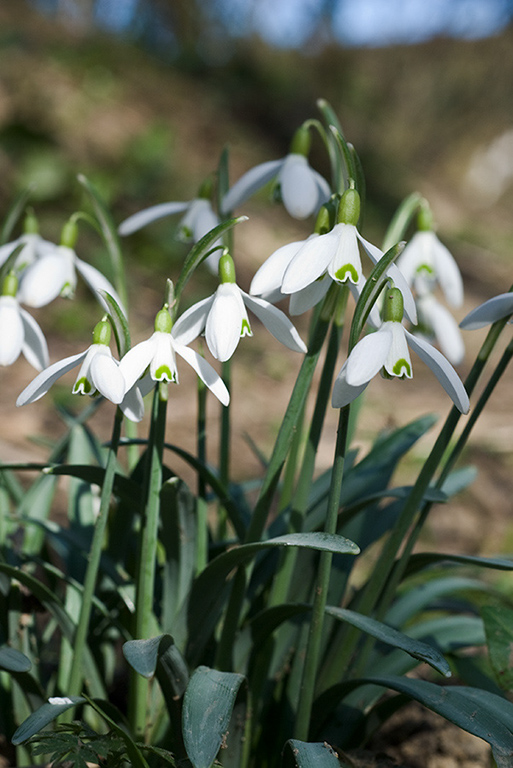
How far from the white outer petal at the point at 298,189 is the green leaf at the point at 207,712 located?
60 centimetres

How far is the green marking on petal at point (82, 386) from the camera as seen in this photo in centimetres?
72

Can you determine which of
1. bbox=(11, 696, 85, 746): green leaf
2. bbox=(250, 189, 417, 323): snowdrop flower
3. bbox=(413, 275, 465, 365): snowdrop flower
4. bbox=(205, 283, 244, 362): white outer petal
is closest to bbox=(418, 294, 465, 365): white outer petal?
bbox=(413, 275, 465, 365): snowdrop flower

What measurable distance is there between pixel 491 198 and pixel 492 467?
26.9 feet

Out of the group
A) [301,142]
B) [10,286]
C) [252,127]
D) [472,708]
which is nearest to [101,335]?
[10,286]

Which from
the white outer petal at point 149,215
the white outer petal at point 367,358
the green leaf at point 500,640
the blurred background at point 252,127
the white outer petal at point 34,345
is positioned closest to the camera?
the white outer petal at point 367,358

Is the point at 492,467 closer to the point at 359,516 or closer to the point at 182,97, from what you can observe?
the point at 359,516

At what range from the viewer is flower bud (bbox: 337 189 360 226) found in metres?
0.72

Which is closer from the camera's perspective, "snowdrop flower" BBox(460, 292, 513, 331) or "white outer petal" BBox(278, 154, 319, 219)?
"snowdrop flower" BBox(460, 292, 513, 331)

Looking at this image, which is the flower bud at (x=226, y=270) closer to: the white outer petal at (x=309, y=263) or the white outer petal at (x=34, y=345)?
the white outer petal at (x=309, y=263)

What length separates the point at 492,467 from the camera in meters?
2.43

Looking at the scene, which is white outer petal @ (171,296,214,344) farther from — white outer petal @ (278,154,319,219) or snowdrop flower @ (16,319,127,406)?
white outer petal @ (278,154,319,219)

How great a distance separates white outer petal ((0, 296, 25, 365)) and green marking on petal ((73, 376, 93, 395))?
0.19 metres

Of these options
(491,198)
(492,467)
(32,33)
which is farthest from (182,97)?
(491,198)

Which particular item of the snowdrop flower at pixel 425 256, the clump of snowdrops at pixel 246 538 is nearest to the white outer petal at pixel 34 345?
the clump of snowdrops at pixel 246 538
